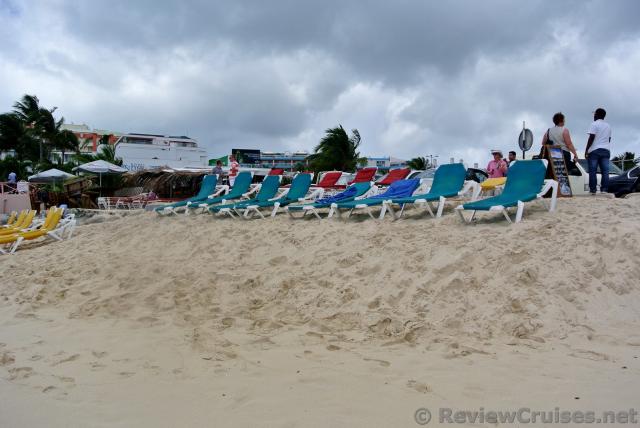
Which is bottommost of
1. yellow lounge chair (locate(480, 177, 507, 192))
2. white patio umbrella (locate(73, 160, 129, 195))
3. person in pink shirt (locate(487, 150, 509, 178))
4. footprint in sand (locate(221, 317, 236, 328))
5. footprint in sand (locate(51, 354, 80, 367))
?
footprint in sand (locate(51, 354, 80, 367))

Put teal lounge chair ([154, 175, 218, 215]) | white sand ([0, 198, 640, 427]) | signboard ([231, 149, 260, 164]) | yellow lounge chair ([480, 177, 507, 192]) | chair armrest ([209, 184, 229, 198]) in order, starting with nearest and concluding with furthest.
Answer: white sand ([0, 198, 640, 427]), yellow lounge chair ([480, 177, 507, 192]), teal lounge chair ([154, 175, 218, 215]), chair armrest ([209, 184, 229, 198]), signboard ([231, 149, 260, 164])

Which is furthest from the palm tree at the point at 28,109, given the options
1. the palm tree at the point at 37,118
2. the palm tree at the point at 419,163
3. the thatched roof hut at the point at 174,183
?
the palm tree at the point at 419,163

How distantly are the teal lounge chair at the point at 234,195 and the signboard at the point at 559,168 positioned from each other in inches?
243

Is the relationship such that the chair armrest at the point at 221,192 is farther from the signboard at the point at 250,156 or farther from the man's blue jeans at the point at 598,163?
the signboard at the point at 250,156

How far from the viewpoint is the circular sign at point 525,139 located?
10.3 metres

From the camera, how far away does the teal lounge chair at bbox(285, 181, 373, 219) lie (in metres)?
7.91

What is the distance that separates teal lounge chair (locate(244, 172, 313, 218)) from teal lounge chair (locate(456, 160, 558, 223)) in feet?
12.1

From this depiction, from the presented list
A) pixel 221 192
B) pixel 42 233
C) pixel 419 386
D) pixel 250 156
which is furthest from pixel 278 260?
pixel 250 156

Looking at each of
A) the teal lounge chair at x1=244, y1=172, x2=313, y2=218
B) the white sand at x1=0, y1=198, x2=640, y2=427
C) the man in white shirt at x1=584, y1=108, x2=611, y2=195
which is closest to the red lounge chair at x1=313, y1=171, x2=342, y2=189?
the teal lounge chair at x1=244, y1=172, x2=313, y2=218

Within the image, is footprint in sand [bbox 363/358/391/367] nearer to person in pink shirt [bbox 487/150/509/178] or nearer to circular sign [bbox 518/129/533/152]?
person in pink shirt [bbox 487/150/509/178]

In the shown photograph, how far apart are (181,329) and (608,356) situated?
11.3 ft

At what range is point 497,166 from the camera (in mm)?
9805

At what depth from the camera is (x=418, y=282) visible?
479cm

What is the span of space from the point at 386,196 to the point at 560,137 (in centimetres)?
277
